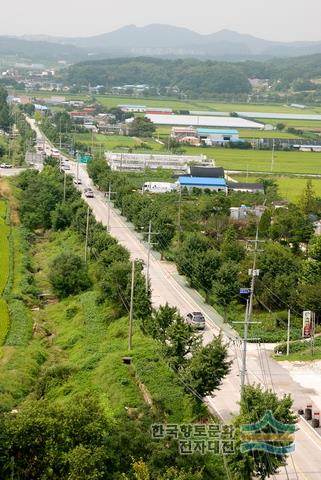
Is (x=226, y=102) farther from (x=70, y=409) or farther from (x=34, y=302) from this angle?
(x=70, y=409)

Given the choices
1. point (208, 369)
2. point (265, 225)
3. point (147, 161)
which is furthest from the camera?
point (147, 161)

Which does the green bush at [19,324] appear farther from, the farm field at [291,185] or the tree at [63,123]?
the tree at [63,123]

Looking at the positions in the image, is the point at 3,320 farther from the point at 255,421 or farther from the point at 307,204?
the point at 307,204

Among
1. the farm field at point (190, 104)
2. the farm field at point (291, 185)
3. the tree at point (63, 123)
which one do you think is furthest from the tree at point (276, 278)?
the farm field at point (190, 104)

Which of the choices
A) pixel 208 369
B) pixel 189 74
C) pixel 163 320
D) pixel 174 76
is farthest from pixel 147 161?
pixel 174 76

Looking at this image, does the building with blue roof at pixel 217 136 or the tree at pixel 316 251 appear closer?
the tree at pixel 316 251

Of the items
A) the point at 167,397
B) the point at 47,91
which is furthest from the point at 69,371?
the point at 47,91
